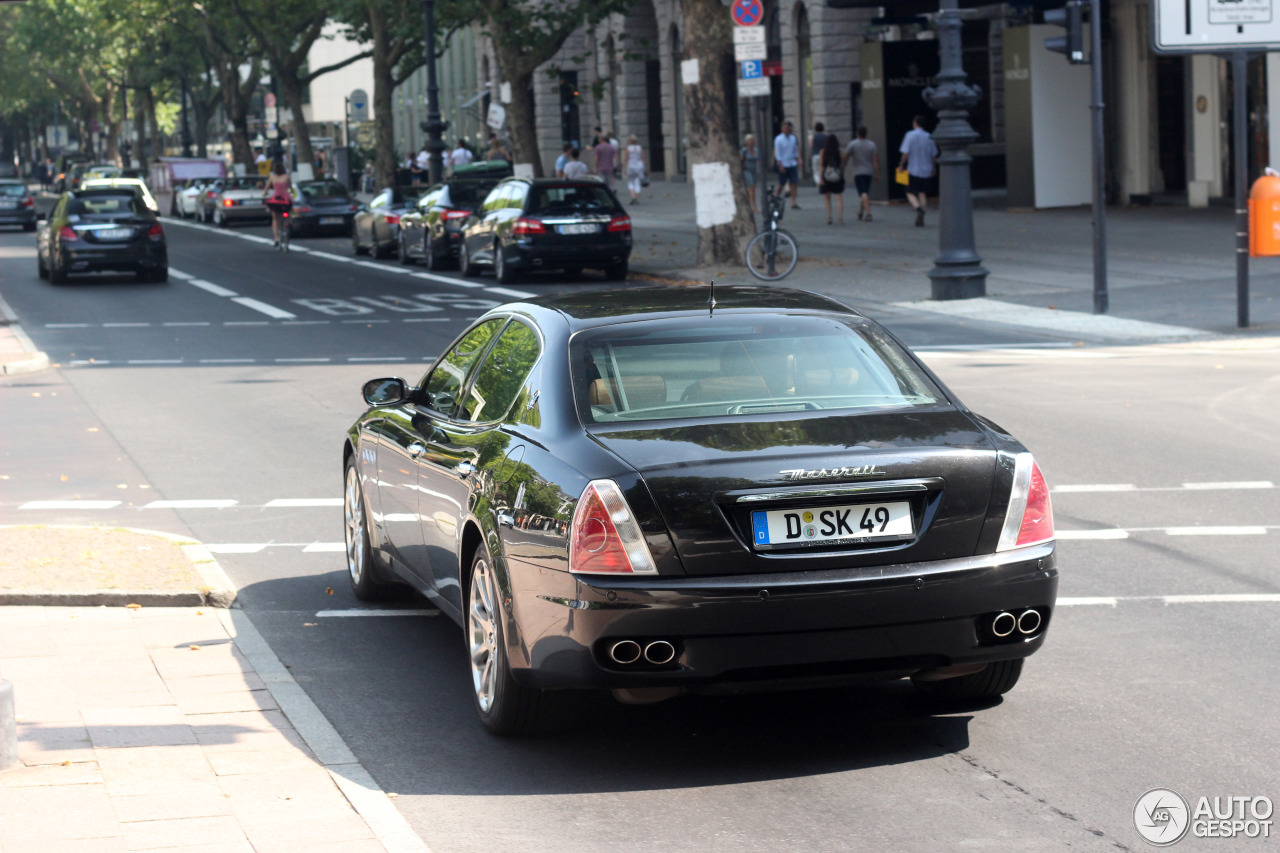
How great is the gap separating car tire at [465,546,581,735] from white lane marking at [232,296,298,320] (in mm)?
17518

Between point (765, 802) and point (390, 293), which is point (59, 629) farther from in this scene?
point (390, 293)

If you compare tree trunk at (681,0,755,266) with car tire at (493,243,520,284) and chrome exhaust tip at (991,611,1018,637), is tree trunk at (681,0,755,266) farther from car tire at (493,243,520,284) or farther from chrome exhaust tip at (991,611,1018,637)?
chrome exhaust tip at (991,611,1018,637)

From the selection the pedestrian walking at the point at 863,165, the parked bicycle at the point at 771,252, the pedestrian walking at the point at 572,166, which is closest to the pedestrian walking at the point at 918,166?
the pedestrian walking at the point at 863,165

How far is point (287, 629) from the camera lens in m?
→ 7.42

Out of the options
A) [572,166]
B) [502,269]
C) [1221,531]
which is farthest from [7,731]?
[572,166]

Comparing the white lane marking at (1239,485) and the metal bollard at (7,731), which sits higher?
the metal bollard at (7,731)

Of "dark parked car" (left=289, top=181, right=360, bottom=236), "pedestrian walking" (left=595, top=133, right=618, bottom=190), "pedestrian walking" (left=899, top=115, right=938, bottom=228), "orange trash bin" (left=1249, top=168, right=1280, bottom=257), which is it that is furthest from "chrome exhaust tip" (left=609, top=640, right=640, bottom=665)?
"pedestrian walking" (left=595, top=133, right=618, bottom=190)

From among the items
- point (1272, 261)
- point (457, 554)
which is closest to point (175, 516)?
point (457, 554)

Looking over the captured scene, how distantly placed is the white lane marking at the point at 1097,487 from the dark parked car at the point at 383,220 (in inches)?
977

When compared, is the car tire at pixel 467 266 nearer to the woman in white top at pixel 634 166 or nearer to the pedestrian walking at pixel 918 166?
the pedestrian walking at pixel 918 166

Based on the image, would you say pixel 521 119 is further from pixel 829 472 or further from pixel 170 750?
pixel 829 472

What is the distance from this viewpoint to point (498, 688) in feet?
18.4

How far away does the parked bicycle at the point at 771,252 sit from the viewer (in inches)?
982

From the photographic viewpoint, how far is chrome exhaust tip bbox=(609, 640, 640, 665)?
5078 millimetres
